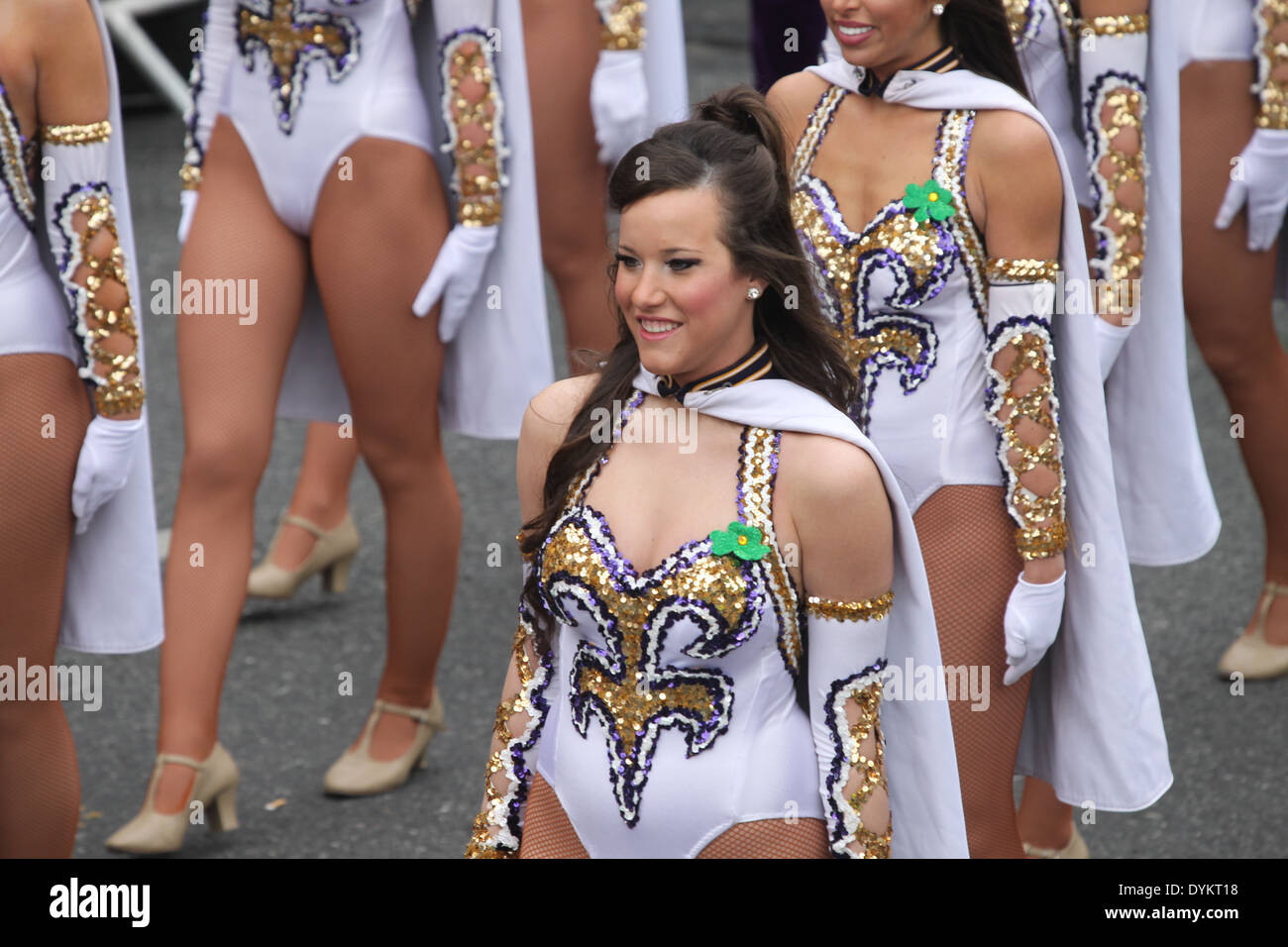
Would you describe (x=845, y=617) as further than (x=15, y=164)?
No

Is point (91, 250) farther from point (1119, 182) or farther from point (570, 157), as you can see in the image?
point (1119, 182)

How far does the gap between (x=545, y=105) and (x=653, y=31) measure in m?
0.34

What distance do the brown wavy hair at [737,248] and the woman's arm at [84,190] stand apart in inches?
48.0

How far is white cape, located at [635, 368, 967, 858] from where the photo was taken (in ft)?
8.62

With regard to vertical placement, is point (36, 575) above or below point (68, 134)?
below

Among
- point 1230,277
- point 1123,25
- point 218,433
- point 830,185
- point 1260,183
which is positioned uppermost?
point 1123,25

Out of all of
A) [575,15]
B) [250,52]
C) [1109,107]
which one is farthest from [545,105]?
[1109,107]

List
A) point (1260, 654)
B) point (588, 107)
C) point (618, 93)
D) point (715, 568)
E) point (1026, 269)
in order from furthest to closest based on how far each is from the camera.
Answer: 1. point (1260, 654)
2. point (588, 107)
3. point (618, 93)
4. point (1026, 269)
5. point (715, 568)

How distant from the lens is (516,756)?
2744 millimetres

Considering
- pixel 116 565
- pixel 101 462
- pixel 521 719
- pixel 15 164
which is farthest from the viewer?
pixel 116 565

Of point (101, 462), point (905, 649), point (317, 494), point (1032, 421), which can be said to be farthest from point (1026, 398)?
point (317, 494)

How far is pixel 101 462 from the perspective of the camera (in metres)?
3.65

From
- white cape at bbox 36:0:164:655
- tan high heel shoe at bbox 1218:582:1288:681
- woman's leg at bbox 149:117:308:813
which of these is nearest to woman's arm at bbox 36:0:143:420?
white cape at bbox 36:0:164:655

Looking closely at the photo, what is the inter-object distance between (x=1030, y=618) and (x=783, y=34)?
2993 millimetres
